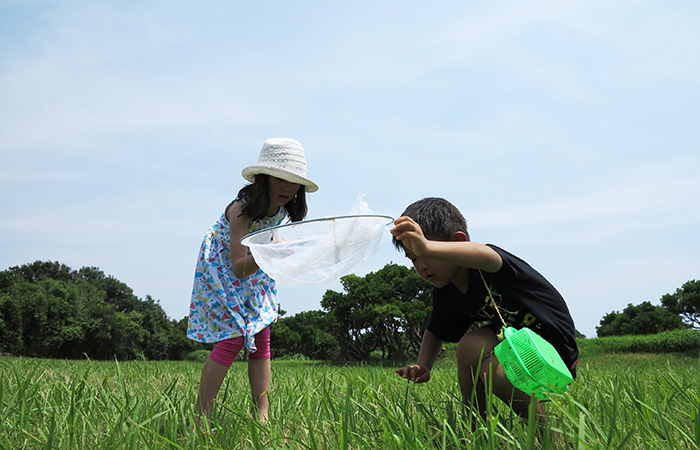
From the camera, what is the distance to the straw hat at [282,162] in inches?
91.0

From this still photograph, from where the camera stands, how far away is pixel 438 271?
1881 mm

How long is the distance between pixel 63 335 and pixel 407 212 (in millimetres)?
23624

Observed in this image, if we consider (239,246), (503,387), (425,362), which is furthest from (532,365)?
(239,246)

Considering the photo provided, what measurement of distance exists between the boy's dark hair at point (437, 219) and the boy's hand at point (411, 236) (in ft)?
1.10

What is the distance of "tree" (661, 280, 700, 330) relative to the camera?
60.6ft

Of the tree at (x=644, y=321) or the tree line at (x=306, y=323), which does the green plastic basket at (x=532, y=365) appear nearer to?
the tree line at (x=306, y=323)

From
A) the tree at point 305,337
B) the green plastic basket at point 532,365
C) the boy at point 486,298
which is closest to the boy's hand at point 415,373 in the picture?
the boy at point 486,298

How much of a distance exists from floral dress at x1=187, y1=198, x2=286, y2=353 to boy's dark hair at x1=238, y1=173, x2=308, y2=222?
92mm

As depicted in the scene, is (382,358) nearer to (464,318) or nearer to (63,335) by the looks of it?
(464,318)

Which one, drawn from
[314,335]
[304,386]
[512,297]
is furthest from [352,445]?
[314,335]

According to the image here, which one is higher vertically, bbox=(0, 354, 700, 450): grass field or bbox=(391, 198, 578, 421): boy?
bbox=(391, 198, 578, 421): boy

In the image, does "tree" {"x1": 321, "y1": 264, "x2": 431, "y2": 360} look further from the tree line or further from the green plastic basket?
the green plastic basket

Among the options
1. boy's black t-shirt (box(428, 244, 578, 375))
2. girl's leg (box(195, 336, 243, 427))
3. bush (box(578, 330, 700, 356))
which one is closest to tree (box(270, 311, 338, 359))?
bush (box(578, 330, 700, 356))

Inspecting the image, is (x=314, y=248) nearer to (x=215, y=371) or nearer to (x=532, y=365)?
(x=215, y=371)
